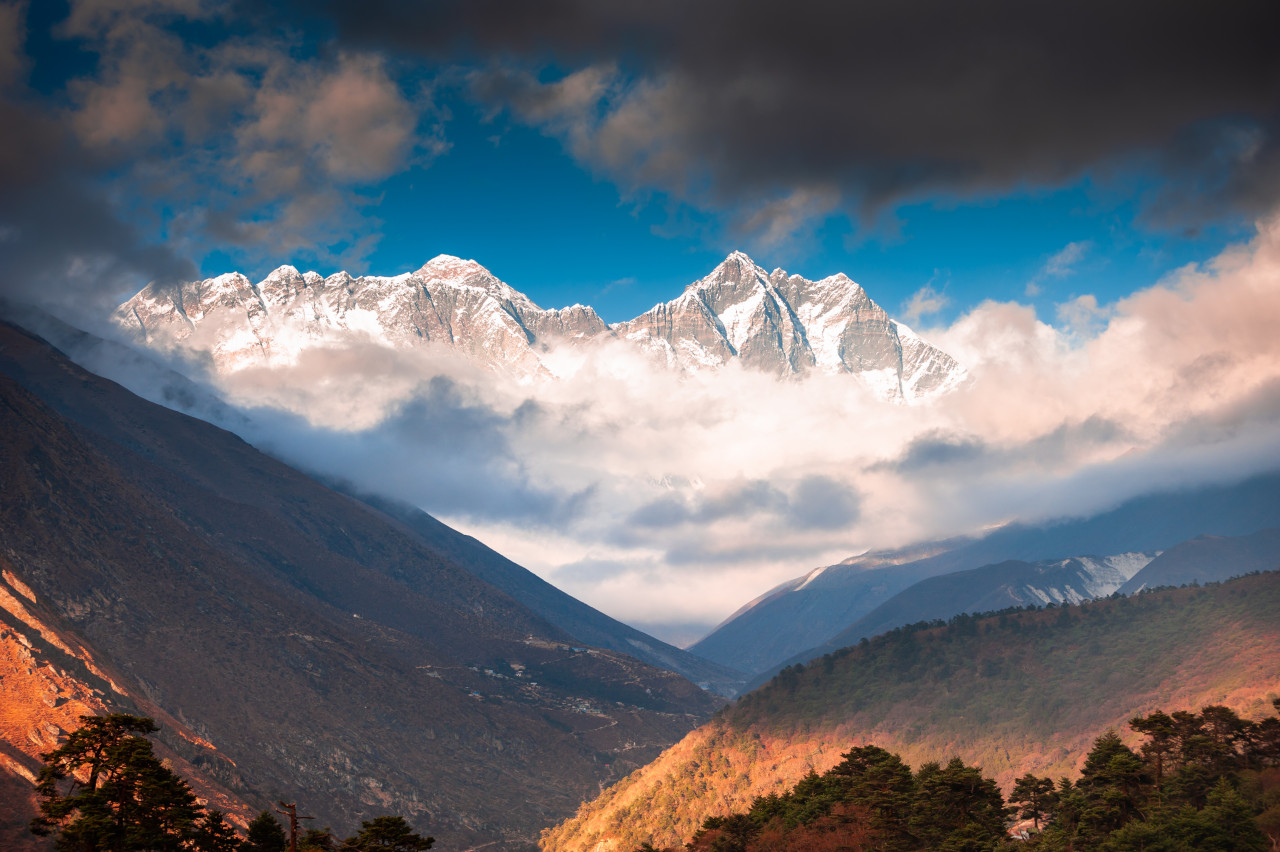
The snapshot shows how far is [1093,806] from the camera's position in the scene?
9331cm

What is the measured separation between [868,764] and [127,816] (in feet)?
291

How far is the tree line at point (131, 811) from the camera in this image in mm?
68188

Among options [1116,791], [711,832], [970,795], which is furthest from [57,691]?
[1116,791]

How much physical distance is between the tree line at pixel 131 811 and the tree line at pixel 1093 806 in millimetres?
55579

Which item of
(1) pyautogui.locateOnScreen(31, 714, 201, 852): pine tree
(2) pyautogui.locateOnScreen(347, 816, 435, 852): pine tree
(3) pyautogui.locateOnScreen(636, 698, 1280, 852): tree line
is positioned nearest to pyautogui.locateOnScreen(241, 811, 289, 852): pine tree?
(1) pyautogui.locateOnScreen(31, 714, 201, 852): pine tree

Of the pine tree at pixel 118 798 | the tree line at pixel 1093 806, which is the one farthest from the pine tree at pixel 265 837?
the tree line at pixel 1093 806

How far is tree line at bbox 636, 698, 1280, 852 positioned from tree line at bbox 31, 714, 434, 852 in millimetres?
55579

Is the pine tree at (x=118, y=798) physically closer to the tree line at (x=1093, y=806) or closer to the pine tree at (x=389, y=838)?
the pine tree at (x=389, y=838)

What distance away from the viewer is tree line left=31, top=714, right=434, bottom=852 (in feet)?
224

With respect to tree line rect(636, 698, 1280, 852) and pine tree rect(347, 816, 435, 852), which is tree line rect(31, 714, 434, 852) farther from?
tree line rect(636, 698, 1280, 852)

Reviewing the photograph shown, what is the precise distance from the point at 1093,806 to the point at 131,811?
84.0m

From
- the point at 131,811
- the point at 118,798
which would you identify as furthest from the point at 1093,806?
the point at 118,798

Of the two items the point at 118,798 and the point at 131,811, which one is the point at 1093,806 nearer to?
the point at 131,811

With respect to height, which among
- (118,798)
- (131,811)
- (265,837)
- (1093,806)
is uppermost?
(1093,806)
